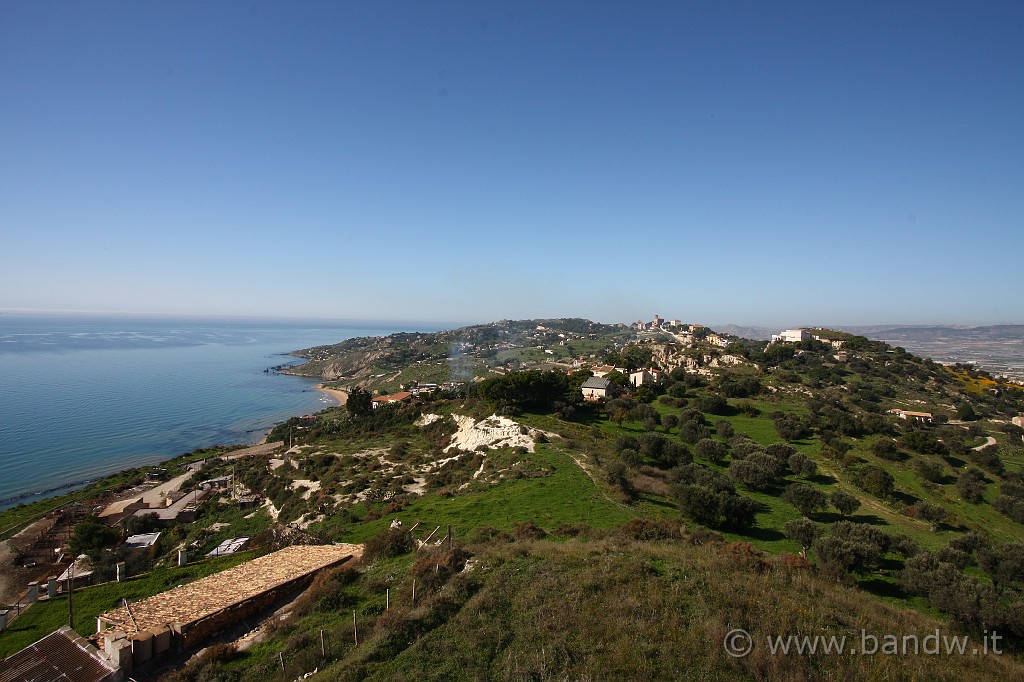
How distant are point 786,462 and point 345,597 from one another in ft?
75.1

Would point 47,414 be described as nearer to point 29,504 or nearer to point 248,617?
point 29,504

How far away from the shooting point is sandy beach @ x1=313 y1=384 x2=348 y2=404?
256ft

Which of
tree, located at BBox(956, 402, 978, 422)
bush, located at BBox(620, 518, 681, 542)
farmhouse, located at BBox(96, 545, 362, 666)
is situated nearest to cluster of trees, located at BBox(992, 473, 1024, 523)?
bush, located at BBox(620, 518, 681, 542)

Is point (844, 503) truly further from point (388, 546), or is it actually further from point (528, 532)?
point (388, 546)

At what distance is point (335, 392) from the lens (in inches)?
3366

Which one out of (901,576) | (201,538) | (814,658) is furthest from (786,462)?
(201,538)

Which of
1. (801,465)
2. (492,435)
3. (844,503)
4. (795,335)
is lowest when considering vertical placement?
(492,435)

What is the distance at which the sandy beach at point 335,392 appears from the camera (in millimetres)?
78012

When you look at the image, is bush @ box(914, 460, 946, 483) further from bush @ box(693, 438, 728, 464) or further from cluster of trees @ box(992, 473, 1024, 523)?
bush @ box(693, 438, 728, 464)

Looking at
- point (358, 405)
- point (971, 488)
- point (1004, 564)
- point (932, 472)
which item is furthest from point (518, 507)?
point (358, 405)

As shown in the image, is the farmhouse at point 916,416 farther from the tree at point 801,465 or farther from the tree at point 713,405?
the tree at point 801,465

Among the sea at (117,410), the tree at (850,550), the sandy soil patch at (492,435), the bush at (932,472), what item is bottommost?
the sea at (117,410)

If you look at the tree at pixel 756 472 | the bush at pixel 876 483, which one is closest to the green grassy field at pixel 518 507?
the tree at pixel 756 472

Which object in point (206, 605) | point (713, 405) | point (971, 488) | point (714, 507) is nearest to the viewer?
point (206, 605)
